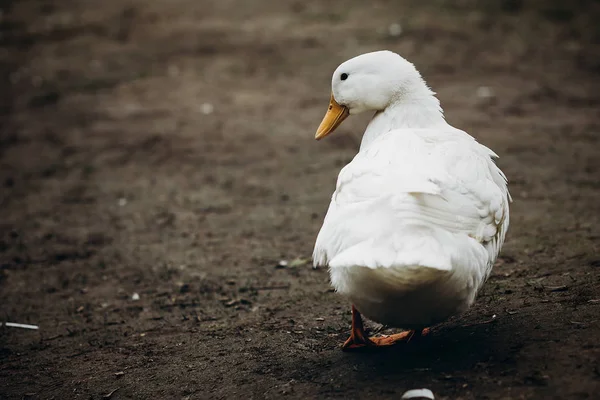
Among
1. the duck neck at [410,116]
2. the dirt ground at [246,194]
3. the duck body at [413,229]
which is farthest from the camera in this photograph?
the duck neck at [410,116]

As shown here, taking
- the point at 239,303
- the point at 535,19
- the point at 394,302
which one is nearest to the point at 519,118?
the point at 535,19

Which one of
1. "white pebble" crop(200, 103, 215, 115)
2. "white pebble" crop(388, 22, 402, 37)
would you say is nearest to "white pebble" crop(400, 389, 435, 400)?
"white pebble" crop(200, 103, 215, 115)

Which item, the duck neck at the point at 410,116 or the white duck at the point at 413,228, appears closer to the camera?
the white duck at the point at 413,228

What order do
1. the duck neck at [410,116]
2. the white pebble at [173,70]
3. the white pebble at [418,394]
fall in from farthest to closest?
the white pebble at [173,70] → the duck neck at [410,116] → the white pebble at [418,394]

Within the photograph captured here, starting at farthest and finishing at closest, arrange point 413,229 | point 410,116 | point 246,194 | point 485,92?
point 485,92, point 246,194, point 410,116, point 413,229

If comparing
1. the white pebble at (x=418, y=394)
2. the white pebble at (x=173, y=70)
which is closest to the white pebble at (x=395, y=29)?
the white pebble at (x=173, y=70)

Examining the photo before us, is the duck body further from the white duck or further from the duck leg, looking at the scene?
the duck leg

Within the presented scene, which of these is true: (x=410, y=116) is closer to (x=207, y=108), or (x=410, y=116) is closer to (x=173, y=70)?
(x=207, y=108)

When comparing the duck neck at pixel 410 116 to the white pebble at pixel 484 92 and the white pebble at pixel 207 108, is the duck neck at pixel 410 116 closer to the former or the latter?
the white pebble at pixel 484 92

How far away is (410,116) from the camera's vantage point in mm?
3752

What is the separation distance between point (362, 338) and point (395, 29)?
7762 mm

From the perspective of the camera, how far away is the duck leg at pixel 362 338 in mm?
3455

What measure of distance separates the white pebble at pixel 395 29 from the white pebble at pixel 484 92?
216cm

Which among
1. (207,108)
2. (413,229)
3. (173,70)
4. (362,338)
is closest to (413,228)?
(413,229)
